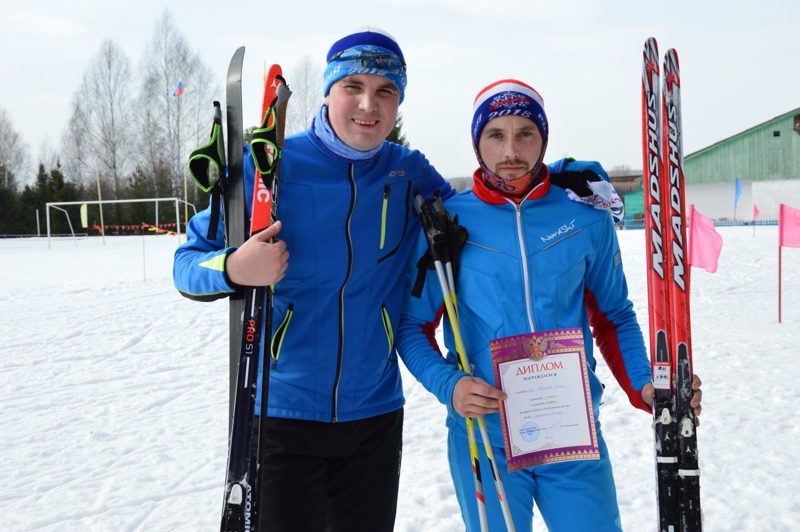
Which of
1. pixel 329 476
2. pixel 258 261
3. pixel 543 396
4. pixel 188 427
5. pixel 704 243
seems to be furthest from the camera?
pixel 704 243

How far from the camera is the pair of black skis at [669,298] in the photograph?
1869mm

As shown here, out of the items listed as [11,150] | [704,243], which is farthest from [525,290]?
[11,150]

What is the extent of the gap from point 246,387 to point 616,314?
1.18 metres

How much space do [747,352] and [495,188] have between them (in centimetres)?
563

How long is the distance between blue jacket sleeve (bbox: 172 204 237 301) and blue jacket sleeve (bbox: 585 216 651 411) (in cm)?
112

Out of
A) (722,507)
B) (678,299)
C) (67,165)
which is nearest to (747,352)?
(722,507)

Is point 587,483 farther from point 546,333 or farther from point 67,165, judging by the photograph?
point 67,165

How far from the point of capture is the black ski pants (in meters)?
1.87

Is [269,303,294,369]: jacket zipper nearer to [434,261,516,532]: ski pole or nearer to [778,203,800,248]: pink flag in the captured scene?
[434,261,516,532]: ski pole

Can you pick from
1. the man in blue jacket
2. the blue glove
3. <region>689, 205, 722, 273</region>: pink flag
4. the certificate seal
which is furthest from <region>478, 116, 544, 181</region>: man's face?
<region>689, 205, 722, 273</region>: pink flag

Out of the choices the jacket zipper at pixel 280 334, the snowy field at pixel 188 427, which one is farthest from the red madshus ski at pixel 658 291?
the snowy field at pixel 188 427

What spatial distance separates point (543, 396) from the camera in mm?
1791

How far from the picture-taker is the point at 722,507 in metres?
3.13

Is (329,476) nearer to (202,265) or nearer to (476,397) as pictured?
(476,397)
